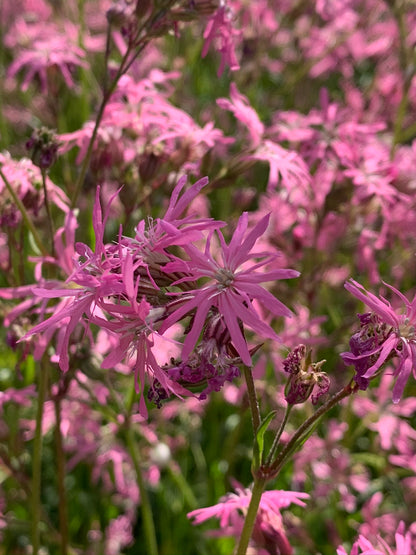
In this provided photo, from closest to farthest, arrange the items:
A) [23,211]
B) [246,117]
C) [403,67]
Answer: [23,211] < [246,117] < [403,67]

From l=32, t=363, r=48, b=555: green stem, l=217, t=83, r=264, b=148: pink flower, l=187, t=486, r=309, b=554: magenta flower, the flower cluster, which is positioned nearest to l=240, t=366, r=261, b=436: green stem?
the flower cluster

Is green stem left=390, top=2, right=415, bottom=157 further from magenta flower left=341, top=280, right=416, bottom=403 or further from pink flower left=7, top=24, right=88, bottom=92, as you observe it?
magenta flower left=341, top=280, right=416, bottom=403

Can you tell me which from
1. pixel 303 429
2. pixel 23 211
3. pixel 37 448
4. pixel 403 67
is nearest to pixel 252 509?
pixel 303 429

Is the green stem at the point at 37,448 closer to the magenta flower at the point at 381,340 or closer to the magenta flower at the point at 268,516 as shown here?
the magenta flower at the point at 268,516

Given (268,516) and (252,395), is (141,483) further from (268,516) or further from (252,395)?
(252,395)

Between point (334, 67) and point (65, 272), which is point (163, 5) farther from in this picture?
point (334, 67)
